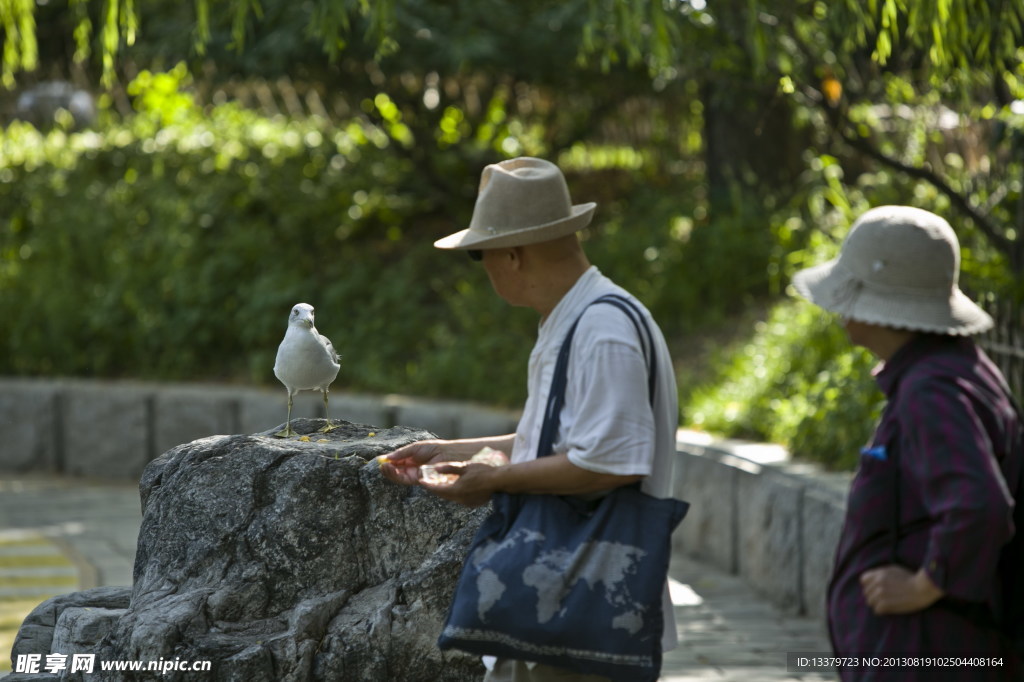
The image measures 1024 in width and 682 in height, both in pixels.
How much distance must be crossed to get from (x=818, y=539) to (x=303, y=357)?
9.83ft

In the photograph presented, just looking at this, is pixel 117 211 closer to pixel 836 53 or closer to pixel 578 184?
pixel 578 184

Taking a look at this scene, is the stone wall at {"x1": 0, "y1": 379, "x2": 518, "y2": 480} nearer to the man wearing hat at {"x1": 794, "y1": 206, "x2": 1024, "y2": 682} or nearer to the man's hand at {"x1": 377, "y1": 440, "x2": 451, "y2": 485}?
the man's hand at {"x1": 377, "y1": 440, "x2": 451, "y2": 485}

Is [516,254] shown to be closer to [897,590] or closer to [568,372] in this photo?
[568,372]

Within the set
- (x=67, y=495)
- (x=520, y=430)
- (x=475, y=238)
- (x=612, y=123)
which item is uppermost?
(x=612, y=123)

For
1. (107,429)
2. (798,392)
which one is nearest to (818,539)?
(798,392)

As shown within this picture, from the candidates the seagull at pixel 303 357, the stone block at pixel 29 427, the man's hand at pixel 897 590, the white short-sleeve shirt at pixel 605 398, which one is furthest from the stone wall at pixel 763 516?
the stone block at pixel 29 427

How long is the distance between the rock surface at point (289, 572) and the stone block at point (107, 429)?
633 cm

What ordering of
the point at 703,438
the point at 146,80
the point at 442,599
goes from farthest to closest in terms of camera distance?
1. the point at 146,80
2. the point at 703,438
3. the point at 442,599

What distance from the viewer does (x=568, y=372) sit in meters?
2.77

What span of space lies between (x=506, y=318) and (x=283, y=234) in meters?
2.36

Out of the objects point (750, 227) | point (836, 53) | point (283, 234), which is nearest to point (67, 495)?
point (283, 234)

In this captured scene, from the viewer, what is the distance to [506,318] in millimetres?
9828

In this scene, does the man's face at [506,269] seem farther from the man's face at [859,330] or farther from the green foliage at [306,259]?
the green foliage at [306,259]

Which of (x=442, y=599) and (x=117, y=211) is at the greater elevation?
(x=117, y=211)
